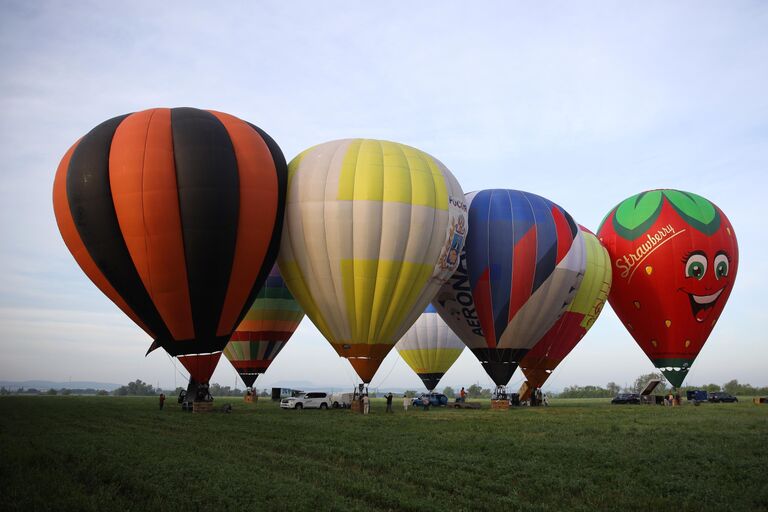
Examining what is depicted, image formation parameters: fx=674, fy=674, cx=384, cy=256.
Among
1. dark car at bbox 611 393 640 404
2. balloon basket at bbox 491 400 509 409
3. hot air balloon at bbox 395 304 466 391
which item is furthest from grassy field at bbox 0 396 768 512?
hot air balloon at bbox 395 304 466 391

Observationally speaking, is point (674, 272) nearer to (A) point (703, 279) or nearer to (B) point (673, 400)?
(A) point (703, 279)

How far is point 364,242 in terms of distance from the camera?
81.9 ft

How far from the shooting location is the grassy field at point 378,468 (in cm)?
948

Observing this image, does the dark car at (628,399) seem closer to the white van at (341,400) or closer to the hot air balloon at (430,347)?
the hot air balloon at (430,347)

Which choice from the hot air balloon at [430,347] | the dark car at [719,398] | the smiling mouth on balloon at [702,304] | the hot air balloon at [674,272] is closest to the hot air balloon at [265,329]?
the hot air balloon at [430,347]

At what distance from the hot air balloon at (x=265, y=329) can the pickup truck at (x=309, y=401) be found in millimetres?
5119

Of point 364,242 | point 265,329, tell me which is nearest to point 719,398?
point 265,329

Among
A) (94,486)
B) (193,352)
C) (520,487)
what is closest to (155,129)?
(193,352)

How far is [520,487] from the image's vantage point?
10.8 metres

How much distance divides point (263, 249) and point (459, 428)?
9881 millimetres

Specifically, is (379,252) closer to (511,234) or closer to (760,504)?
(511,234)

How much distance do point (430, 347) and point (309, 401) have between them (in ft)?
47.4

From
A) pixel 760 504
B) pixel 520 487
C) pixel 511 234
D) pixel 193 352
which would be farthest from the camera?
pixel 511 234

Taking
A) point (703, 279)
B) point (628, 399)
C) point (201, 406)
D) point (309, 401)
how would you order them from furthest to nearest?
point (628, 399), point (703, 279), point (309, 401), point (201, 406)
